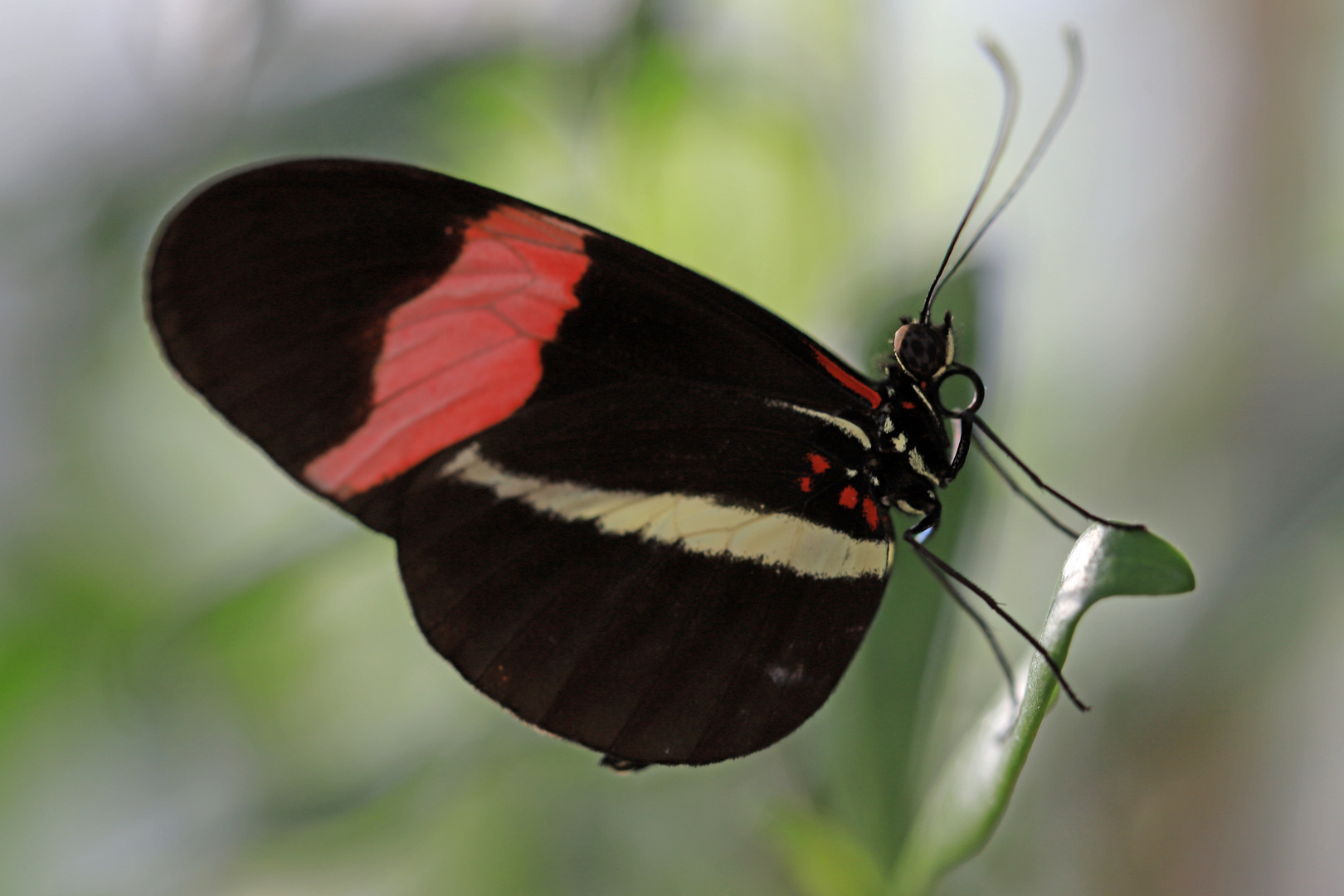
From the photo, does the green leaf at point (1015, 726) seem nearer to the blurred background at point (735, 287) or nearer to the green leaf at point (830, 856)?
the green leaf at point (830, 856)

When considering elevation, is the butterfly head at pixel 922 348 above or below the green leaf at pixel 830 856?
above

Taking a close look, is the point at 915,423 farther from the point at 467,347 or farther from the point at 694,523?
the point at 467,347


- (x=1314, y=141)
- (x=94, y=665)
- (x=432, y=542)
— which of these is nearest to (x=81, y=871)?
(x=94, y=665)

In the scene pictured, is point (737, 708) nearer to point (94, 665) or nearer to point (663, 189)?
point (663, 189)

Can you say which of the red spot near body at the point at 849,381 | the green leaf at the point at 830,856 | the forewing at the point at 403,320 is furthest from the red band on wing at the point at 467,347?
the green leaf at the point at 830,856

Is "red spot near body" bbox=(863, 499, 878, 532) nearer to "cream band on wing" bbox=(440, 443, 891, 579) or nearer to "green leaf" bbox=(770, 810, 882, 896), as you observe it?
"cream band on wing" bbox=(440, 443, 891, 579)

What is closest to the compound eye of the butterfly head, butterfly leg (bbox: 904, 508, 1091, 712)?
the butterfly head
